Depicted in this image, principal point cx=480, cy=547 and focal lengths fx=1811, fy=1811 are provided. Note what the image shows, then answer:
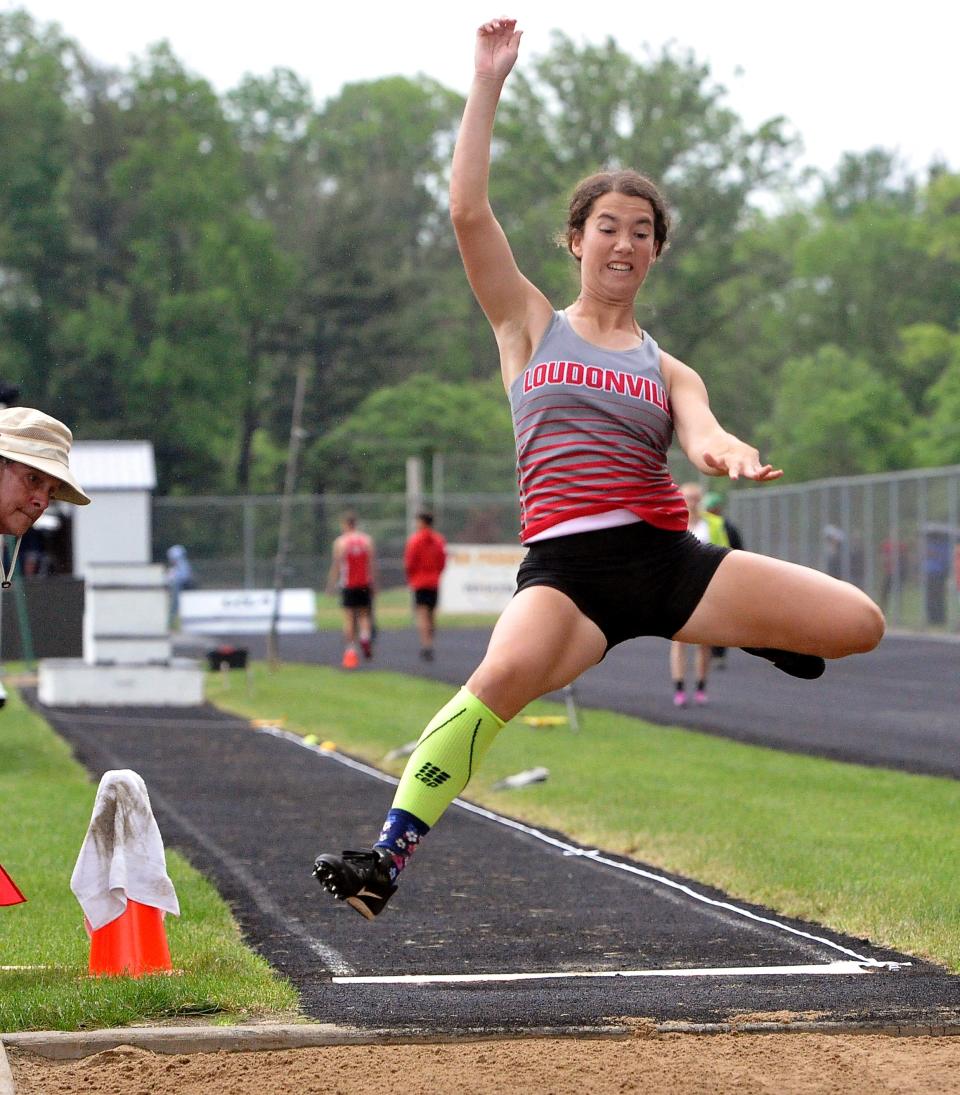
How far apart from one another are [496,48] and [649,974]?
297cm

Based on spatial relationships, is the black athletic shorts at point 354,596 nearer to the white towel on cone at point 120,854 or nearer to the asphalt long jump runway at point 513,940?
the asphalt long jump runway at point 513,940

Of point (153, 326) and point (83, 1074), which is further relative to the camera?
point (153, 326)

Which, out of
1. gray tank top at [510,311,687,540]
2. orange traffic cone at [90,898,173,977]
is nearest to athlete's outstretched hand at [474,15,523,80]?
gray tank top at [510,311,687,540]

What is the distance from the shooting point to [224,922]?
696 centimetres

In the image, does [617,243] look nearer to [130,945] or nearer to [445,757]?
[445,757]

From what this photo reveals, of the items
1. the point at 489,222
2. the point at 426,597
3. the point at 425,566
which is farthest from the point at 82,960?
→ the point at 426,597

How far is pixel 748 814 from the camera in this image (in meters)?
10.3

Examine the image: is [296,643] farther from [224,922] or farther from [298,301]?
→ [298,301]

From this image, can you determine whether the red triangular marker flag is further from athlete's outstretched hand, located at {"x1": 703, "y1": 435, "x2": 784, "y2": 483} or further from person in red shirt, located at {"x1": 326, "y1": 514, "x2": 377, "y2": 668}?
person in red shirt, located at {"x1": 326, "y1": 514, "x2": 377, "y2": 668}

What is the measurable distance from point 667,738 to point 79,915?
8490 millimetres

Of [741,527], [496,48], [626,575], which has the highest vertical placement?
[496,48]

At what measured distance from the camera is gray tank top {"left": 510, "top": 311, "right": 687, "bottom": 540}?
487 cm

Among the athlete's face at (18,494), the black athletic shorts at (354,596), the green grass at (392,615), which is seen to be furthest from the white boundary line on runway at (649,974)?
the green grass at (392,615)

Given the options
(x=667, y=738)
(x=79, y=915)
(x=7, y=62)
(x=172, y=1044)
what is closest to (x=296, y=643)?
(x=667, y=738)
